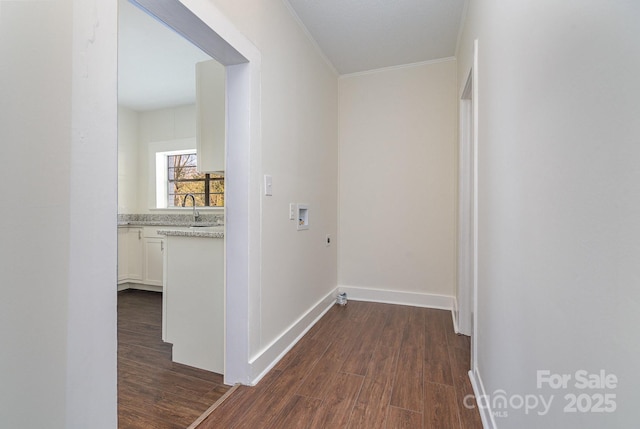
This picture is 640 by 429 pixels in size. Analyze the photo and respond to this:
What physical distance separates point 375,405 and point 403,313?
1530 mm

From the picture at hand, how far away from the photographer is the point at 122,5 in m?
2.37

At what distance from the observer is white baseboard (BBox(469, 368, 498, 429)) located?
133 cm

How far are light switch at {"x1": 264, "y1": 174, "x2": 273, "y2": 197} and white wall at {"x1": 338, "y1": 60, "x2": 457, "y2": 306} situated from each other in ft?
5.44

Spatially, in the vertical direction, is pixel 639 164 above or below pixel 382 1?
below

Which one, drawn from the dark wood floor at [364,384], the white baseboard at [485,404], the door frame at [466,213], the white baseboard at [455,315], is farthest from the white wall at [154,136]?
A: the white baseboard at [485,404]

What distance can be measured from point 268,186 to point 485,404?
1.74 m

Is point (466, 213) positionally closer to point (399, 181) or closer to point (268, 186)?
point (399, 181)

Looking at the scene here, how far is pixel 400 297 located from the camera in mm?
3301

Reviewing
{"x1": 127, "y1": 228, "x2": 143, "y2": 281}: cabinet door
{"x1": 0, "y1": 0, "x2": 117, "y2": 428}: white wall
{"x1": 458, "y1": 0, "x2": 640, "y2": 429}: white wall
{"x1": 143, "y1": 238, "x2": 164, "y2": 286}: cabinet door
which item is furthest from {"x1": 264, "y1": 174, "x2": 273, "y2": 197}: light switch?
{"x1": 127, "y1": 228, "x2": 143, "y2": 281}: cabinet door

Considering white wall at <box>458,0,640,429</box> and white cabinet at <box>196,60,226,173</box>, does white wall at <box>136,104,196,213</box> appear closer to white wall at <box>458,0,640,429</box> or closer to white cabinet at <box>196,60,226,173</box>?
white cabinet at <box>196,60,226,173</box>

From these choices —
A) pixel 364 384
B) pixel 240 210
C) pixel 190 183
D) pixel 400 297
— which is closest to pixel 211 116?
pixel 240 210

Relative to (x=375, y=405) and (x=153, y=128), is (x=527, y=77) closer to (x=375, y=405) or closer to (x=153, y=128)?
(x=375, y=405)

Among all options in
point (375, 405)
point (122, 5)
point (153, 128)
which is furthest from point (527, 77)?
point (153, 128)

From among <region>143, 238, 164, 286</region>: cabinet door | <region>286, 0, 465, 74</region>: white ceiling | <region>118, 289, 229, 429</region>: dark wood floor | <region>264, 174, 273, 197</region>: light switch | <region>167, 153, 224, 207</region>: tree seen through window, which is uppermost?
<region>286, 0, 465, 74</region>: white ceiling
